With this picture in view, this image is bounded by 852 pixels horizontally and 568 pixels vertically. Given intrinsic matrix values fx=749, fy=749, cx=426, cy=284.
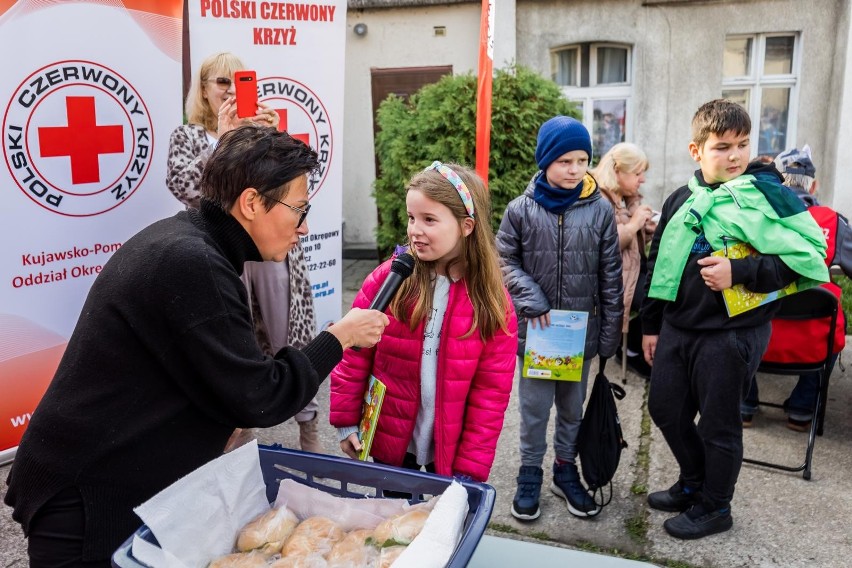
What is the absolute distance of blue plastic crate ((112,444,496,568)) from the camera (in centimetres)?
137

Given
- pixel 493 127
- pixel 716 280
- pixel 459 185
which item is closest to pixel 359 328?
pixel 459 185

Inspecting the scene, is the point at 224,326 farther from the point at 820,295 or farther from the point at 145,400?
the point at 820,295

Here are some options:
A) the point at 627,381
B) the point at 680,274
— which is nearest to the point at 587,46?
the point at 627,381

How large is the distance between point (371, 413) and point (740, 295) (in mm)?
1525

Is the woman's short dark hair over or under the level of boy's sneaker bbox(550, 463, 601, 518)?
over

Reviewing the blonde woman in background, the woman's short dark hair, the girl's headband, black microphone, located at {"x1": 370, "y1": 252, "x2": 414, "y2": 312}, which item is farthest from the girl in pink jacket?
the blonde woman in background

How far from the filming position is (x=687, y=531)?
3016 mm

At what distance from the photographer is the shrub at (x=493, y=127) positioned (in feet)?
19.0

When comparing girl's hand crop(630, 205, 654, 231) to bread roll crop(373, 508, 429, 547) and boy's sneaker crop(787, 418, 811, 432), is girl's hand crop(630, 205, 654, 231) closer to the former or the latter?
boy's sneaker crop(787, 418, 811, 432)

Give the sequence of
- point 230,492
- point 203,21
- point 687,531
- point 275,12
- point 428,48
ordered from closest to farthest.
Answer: point 230,492 → point 687,531 → point 203,21 → point 275,12 → point 428,48

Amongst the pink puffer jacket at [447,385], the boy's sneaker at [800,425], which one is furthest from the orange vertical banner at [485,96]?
the boy's sneaker at [800,425]

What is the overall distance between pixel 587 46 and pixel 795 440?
6.29 metres

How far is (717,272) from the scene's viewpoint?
271cm

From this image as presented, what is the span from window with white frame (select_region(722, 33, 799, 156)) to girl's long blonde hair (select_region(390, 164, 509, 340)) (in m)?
7.62
